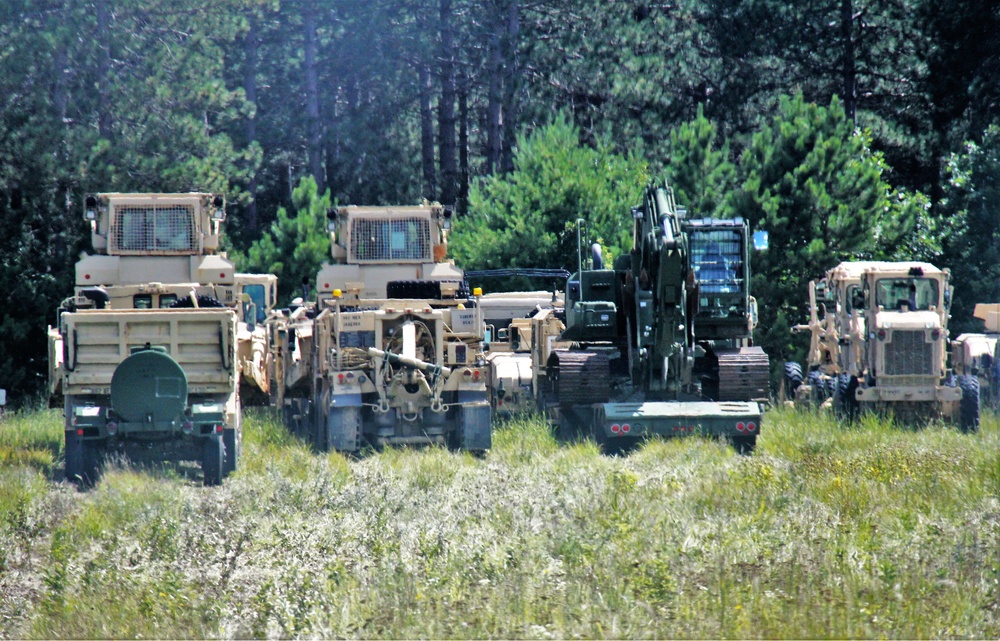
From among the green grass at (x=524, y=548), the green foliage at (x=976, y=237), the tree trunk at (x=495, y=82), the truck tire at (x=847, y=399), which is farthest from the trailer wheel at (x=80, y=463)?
the tree trunk at (x=495, y=82)

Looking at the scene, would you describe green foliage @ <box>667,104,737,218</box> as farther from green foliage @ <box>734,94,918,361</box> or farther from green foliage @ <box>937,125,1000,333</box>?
green foliage @ <box>937,125,1000,333</box>

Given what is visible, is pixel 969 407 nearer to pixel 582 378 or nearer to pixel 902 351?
pixel 902 351

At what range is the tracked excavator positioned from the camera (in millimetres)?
16531

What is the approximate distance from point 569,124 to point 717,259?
15.8 m

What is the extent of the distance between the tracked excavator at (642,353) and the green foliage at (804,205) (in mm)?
7678

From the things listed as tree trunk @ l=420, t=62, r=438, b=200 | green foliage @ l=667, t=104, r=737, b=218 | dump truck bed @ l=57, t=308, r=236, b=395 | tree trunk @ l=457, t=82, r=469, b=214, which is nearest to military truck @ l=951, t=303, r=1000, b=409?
green foliage @ l=667, t=104, r=737, b=218

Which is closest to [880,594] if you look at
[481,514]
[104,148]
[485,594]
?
[485,594]

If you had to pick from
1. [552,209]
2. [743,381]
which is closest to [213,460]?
[743,381]

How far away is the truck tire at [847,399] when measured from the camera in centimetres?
1928

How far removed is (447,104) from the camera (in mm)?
38094

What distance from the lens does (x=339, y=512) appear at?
11.9 meters

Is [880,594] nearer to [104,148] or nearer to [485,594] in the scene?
[485,594]

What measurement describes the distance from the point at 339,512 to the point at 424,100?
110 feet

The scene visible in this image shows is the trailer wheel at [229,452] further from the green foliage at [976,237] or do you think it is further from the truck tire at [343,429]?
the green foliage at [976,237]
